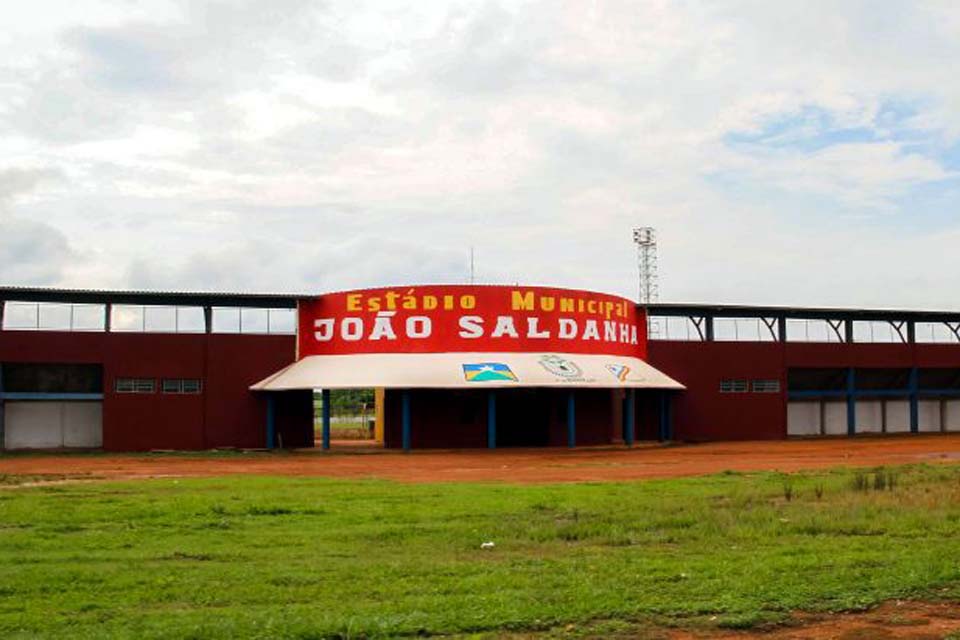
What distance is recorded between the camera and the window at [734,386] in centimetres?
6162

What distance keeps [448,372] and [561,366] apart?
224 inches

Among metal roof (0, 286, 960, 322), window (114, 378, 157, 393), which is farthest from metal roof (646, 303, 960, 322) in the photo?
window (114, 378, 157, 393)

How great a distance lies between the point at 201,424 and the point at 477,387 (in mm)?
13890

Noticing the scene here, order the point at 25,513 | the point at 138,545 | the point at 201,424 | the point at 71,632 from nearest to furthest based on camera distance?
the point at 71,632 < the point at 138,545 < the point at 25,513 < the point at 201,424

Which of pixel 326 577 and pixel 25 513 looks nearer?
pixel 326 577

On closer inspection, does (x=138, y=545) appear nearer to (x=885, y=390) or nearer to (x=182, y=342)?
(x=182, y=342)

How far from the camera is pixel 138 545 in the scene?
663 inches

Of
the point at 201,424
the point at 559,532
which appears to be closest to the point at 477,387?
the point at 201,424

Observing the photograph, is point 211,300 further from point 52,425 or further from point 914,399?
point 914,399

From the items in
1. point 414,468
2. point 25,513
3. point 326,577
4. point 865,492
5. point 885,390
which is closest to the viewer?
point 326,577

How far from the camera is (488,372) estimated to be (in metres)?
49.8

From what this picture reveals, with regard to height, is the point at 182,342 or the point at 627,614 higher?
the point at 182,342

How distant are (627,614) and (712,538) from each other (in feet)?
19.8

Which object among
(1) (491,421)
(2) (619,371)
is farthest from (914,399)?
(1) (491,421)
